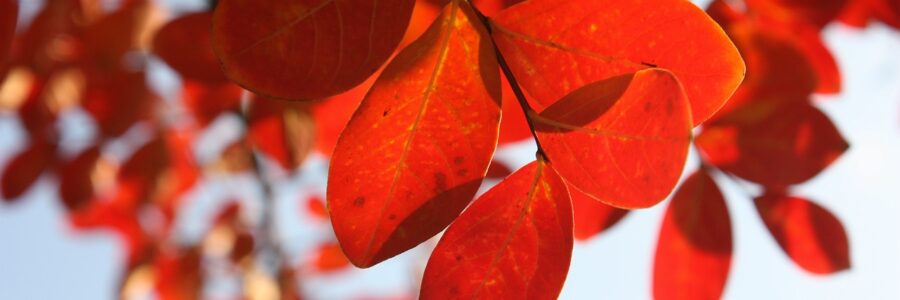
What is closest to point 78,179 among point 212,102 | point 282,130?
point 212,102

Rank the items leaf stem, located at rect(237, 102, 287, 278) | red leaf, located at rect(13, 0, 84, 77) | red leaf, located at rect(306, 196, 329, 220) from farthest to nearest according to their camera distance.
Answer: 1. red leaf, located at rect(306, 196, 329, 220)
2. leaf stem, located at rect(237, 102, 287, 278)
3. red leaf, located at rect(13, 0, 84, 77)

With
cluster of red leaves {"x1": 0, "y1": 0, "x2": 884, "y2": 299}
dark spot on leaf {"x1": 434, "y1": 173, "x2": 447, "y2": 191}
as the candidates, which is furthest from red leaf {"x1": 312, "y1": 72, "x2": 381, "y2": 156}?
dark spot on leaf {"x1": 434, "y1": 173, "x2": 447, "y2": 191}

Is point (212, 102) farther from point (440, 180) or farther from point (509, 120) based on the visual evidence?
point (440, 180)

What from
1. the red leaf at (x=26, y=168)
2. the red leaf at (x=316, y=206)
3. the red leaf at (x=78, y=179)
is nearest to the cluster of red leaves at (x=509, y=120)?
the red leaf at (x=78, y=179)

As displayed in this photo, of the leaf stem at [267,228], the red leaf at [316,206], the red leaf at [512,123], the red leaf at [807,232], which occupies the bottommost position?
the red leaf at [316,206]

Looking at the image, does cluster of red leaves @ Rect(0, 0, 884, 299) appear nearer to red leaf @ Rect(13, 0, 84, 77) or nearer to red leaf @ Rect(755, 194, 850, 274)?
red leaf @ Rect(755, 194, 850, 274)

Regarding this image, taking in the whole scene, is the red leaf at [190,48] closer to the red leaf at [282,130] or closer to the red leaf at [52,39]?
the red leaf at [282,130]
